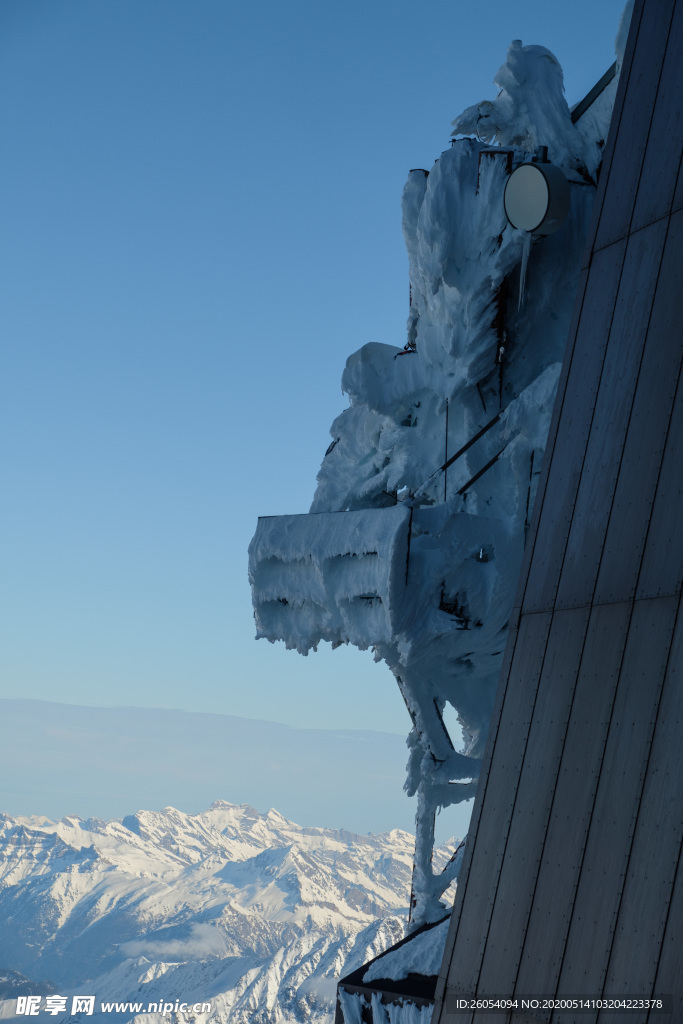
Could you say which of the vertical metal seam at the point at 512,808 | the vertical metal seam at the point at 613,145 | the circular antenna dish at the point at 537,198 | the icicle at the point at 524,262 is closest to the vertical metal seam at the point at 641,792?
the vertical metal seam at the point at 512,808

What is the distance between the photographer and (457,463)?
12.9 meters

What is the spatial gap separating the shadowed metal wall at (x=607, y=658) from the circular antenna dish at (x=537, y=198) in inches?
104

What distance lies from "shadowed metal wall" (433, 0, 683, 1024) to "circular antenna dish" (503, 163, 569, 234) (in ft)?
8.66

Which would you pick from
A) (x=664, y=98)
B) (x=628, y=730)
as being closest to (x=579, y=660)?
(x=628, y=730)

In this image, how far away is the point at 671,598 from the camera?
20.3 feet

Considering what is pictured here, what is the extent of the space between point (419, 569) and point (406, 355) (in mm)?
3884

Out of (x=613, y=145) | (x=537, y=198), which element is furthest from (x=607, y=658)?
(x=537, y=198)

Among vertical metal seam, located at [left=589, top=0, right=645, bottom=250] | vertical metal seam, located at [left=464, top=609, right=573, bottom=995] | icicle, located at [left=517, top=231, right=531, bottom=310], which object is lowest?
vertical metal seam, located at [left=464, top=609, right=573, bottom=995]

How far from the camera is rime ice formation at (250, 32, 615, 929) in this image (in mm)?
11406

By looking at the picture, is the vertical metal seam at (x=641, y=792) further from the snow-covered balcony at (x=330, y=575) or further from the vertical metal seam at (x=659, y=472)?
the snow-covered balcony at (x=330, y=575)

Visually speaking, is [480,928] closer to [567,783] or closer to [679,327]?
[567,783]

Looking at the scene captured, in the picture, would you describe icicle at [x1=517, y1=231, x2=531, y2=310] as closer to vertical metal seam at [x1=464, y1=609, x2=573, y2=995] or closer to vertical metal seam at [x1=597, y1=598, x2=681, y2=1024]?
vertical metal seam at [x1=464, y1=609, x2=573, y2=995]

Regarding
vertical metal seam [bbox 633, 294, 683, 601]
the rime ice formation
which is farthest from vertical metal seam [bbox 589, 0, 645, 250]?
the rime ice formation

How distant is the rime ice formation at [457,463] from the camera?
11406mm
